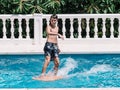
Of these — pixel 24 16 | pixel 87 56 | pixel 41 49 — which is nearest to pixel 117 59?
pixel 87 56

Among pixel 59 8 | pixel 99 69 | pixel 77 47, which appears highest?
pixel 59 8

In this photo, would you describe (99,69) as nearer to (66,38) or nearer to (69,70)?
(69,70)

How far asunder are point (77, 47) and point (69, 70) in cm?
160

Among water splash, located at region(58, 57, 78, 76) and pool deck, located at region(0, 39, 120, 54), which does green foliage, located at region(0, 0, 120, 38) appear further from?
water splash, located at region(58, 57, 78, 76)

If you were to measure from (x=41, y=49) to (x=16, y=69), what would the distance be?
3.67ft

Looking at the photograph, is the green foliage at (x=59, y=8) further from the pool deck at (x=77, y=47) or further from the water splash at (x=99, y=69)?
the water splash at (x=99, y=69)

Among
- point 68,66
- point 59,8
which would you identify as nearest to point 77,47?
point 68,66

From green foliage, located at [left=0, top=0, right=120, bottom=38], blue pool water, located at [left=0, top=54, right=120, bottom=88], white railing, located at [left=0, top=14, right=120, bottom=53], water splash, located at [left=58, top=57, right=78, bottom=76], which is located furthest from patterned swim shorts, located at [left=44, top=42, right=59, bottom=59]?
green foliage, located at [left=0, top=0, right=120, bottom=38]

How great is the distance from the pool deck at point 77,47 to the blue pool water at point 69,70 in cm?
13

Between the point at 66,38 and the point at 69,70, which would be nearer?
the point at 69,70

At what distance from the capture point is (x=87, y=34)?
1560 centimetres

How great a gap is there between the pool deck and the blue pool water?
0.42 ft

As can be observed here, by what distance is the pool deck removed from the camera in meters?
14.4

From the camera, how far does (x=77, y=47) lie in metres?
15.0
